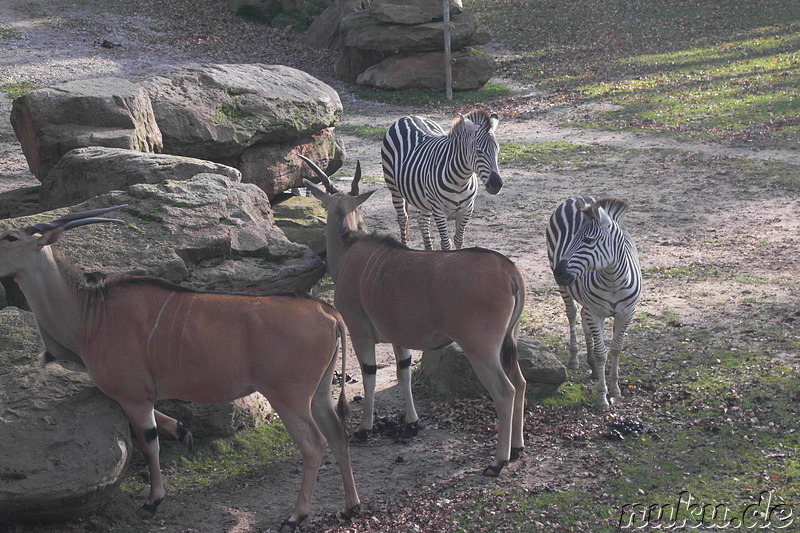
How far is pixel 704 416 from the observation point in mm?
7062

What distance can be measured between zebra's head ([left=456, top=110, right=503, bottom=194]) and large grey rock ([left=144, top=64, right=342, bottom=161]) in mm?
2410

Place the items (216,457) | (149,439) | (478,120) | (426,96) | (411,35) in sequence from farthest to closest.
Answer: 1. (426,96)
2. (411,35)
3. (478,120)
4. (216,457)
5. (149,439)

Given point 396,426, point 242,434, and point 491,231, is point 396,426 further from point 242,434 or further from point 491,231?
point 491,231

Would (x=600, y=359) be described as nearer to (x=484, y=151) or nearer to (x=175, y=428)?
(x=175, y=428)

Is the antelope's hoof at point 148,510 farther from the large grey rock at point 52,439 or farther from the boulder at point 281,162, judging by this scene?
the boulder at point 281,162

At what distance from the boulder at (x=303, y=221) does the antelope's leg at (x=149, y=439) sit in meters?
4.91

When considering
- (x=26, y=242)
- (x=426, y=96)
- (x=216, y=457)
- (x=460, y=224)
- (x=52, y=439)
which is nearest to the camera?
(x=52, y=439)

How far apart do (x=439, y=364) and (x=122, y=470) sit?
3.34 metres

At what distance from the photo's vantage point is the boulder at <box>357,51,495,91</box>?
22703 mm

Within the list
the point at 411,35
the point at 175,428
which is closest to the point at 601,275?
the point at 175,428

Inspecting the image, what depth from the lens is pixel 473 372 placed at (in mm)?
7676

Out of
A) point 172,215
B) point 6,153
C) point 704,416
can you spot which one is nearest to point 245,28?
→ point 6,153

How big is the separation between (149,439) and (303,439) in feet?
3.72

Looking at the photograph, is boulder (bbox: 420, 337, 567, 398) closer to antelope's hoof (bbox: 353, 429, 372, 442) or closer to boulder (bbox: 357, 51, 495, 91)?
antelope's hoof (bbox: 353, 429, 372, 442)
